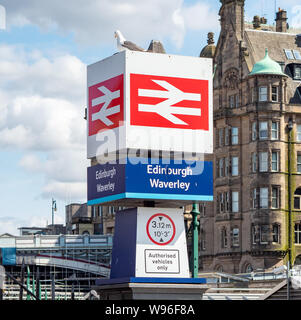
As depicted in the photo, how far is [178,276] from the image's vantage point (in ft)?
124

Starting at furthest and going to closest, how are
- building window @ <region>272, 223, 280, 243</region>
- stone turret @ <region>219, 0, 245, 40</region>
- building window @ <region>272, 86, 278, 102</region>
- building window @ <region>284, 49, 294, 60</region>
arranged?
building window @ <region>284, 49, 294, 60</region> → stone turret @ <region>219, 0, 245, 40</region> → building window @ <region>272, 86, 278, 102</region> → building window @ <region>272, 223, 280, 243</region>

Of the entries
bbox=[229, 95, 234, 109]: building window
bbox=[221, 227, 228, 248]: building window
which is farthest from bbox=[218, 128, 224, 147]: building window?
bbox=[221, 227, 228, 248]: building window

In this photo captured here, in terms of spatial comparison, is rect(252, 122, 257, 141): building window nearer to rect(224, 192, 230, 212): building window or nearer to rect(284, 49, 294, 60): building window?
rect(224, 192, 230, 212): building window

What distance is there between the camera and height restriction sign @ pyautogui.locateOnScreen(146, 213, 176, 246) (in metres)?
37.9

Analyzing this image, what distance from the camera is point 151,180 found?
37.7m

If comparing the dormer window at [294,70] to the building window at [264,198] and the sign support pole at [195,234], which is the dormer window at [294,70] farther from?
the sign support pole at [195,234]

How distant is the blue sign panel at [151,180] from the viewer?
37.3 m

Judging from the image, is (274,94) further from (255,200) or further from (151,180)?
(151,180)

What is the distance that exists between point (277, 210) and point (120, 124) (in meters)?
56.6

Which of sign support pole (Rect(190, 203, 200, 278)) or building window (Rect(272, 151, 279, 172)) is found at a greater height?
building window (Rect(272, 151, 279, 172))

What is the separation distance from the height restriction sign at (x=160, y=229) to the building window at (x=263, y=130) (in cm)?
5558

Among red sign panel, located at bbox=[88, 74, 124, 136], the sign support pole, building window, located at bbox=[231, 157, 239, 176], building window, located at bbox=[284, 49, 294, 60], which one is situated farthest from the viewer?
building window, located at bbox=[284, 49, 294, 60]
